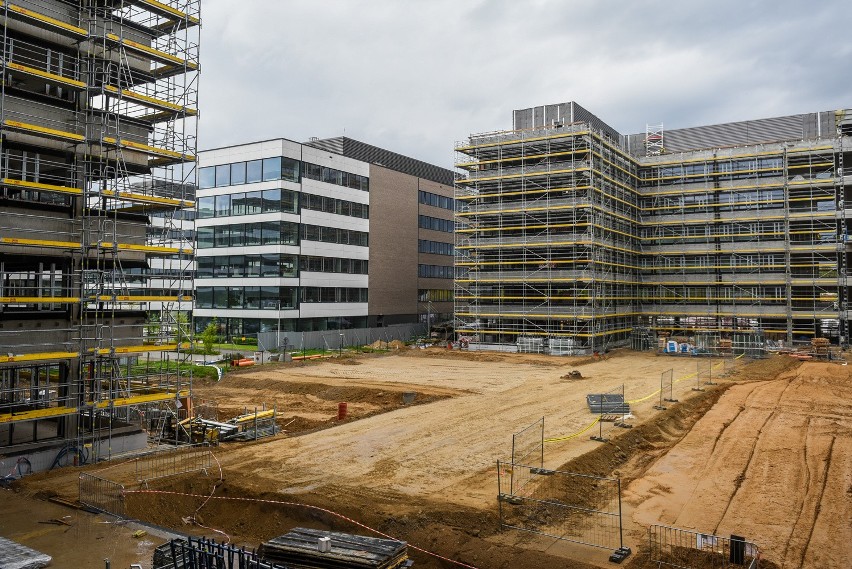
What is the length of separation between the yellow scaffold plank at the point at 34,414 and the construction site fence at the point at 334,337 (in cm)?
2977

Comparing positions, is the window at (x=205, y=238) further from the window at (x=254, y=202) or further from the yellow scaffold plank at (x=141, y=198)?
the yellow scaffold plank at (x=141, y=198)

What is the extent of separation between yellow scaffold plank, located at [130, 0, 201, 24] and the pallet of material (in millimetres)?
18823

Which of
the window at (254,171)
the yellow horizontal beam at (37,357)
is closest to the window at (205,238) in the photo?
the window at (254,171)

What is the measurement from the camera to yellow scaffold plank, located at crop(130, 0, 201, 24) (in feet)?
70.9

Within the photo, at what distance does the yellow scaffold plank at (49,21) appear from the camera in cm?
1802

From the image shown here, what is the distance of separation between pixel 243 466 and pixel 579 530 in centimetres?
1028

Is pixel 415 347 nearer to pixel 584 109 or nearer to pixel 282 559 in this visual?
pixel 584 109

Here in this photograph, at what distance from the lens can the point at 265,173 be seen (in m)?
51.4

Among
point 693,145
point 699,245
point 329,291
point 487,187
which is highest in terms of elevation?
point 693,145

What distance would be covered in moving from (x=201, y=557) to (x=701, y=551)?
31.2 feet

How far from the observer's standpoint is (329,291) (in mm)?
55281

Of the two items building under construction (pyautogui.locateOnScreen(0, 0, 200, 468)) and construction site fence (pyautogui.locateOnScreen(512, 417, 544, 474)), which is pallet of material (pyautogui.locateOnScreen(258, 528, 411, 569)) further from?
building under construction (pyautogui.locateOnScreen(0, 0, 200, 468))

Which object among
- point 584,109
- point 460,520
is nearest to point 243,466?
point 460,520

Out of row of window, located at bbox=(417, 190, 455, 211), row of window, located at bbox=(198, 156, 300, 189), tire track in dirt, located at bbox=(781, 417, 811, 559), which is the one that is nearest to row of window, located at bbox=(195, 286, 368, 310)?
row of window, located at bbox=(198, 156, 300, 189)
